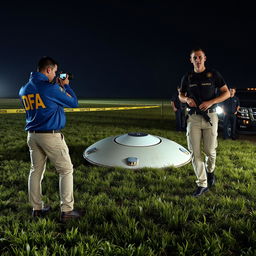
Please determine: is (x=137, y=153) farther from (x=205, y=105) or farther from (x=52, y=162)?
(x=52, y=162)

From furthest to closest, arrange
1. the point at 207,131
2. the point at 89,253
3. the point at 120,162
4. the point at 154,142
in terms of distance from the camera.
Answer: the point at 154,142 → the point at 120,162 → the point at 207,131 → the point at 89,253

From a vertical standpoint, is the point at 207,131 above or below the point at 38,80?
below

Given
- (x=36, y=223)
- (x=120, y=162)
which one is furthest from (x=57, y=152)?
(x=120, y=162)

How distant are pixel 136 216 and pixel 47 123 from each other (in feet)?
5.34

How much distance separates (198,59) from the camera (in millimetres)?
3654

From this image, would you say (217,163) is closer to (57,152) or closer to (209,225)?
(209,225)

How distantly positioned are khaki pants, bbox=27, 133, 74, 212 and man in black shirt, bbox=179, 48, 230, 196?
202cm

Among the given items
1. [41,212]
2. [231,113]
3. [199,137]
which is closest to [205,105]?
[199,137]

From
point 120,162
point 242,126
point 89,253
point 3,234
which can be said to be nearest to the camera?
point 89,253

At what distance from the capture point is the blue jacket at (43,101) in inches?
104

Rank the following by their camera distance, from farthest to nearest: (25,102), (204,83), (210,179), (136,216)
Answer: (210,179)
(204,83)
(136,216)
(25,102)

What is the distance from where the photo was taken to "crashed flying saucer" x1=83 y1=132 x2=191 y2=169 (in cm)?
A: 499

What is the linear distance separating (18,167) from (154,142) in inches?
126

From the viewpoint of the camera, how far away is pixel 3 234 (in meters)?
2.55
